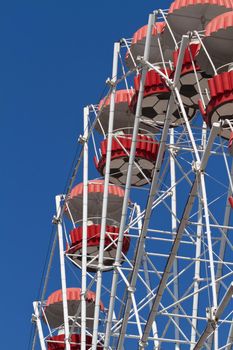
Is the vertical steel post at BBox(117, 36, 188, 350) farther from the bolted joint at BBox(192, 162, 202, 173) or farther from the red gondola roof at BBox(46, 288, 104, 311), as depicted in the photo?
the red gondola roof at BBox(46, 288, 104, 311)

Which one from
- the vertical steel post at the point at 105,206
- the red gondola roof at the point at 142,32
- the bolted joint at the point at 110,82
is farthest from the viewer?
the red gondola roof at the point at 142,32

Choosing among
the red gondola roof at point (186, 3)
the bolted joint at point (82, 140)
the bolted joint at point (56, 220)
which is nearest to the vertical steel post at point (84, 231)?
the bolted joint at point (82, 140)

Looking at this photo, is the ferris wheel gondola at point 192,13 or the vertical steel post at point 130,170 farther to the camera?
the ferris wheel gondola at point 192,13

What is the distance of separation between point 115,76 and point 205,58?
17.4ft

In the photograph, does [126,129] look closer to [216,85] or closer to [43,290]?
[43,290]

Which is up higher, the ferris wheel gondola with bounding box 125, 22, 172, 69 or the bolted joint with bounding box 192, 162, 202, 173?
the ferris wheel gondola with bounding box 125, 22, 172, 69

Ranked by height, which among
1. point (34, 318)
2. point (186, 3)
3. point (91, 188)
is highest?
point (186, 3)

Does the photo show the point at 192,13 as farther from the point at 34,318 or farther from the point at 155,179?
the point at 34,318

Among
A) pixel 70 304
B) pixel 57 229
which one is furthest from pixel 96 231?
pixel 70 304

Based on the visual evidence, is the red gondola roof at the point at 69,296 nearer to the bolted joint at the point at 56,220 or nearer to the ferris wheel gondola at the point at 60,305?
the ferris wheel gondola at the point at 60,305

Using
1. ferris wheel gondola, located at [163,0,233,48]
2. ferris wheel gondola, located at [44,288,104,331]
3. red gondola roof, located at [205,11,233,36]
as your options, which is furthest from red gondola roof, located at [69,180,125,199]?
red gondola roof, located at [205,11,233,36]

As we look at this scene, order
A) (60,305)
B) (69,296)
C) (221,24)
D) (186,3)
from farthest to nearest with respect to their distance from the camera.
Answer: (60,305)
(69,296)
(186,3)
(221,24)

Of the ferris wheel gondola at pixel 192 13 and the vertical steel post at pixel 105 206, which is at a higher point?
the ferris wheel gondola at pixel 192 13

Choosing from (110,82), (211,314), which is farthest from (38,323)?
(211,314)
